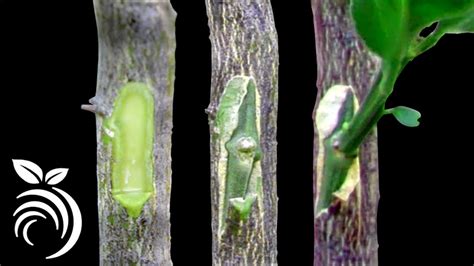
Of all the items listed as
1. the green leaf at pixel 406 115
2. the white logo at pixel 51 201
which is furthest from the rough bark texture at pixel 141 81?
the green leaf at pixel 406 115

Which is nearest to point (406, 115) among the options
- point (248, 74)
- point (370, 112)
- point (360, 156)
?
point (370, 112)

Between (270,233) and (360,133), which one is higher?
(360,133)

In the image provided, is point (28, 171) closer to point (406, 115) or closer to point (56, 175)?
point (56, 175)

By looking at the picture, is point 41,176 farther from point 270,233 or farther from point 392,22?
point 392,22

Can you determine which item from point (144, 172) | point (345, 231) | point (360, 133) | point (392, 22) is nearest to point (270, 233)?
point (144, 172)

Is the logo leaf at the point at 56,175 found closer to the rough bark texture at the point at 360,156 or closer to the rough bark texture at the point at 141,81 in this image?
the rough bark texture at the point at 141,81
